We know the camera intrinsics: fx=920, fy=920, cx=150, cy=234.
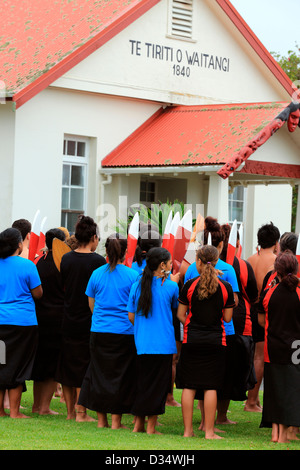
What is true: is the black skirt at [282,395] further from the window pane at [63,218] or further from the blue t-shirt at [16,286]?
the window pane at [63,218]

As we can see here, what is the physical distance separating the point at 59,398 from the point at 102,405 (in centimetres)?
233

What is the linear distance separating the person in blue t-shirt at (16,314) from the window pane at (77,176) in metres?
8.67

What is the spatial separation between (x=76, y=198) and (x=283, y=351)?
10157mm

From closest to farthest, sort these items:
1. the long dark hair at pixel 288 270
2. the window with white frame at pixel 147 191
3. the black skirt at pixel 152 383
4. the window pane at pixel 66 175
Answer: the long dark hair at pixel 288 270 < the black skirt at pixel 152 383 < the window pane at pixel 66 175 < the window with white frame at pixel 147 191

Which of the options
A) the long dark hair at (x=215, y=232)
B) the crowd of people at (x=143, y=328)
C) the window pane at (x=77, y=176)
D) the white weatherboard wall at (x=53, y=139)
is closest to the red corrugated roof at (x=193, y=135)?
the white weatherboard wall at (x=53, y=139)

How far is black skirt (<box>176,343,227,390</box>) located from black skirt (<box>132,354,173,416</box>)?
0.20 meters

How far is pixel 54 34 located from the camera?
59.9 feet

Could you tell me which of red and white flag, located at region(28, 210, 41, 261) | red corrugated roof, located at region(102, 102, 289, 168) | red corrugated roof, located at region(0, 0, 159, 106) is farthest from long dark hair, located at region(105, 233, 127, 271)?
red corrugated roof, located at region(0, 0, 159, 106)

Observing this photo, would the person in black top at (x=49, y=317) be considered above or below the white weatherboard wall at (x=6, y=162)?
below

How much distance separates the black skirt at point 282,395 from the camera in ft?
26.1

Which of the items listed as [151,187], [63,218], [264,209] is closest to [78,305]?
[63,218]

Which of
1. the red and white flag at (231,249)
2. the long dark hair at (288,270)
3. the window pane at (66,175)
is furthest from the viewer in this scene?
the window pane at (66,175)

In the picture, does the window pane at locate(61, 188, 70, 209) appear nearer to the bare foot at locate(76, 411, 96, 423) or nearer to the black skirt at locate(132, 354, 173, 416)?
the bare foot at locate(76, 411, 96, 423)

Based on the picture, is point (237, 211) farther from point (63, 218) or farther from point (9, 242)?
point (9, 242)
